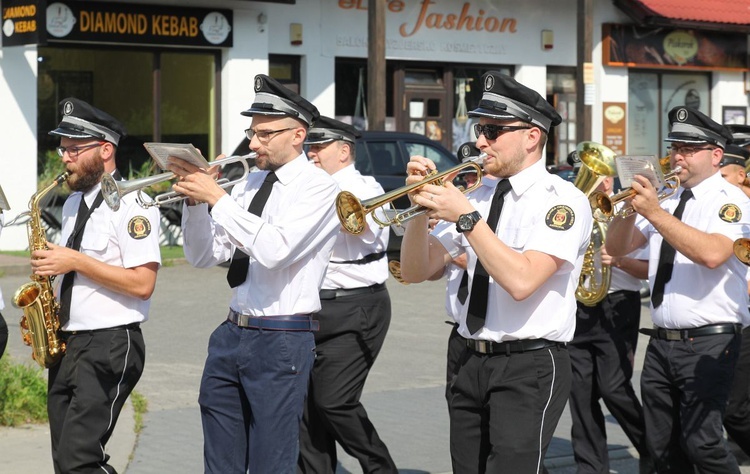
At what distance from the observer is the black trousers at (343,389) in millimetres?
6586

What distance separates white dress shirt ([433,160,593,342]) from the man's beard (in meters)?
1.92

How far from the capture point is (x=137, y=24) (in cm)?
1991

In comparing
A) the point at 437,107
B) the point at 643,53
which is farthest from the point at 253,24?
the point at 643,53

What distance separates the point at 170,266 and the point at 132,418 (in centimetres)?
887

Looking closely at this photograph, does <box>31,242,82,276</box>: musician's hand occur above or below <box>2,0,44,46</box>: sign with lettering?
below

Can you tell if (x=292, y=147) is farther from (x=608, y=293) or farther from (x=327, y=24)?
(x=327, y=24)

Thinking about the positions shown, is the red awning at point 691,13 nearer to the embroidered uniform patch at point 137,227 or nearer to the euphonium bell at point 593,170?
the euphonium bell at point 593,170

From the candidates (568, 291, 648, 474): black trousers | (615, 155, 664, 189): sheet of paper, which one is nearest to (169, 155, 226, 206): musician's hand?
(615, 155, 664, 189): sheet of paper

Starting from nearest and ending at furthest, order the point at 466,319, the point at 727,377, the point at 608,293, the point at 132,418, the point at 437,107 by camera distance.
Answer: the point at 466,319 → the point at 727,377 → the point at 608,293 → the point at 132,418 → the point at 437,107

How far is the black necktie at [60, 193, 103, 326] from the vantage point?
5777 millimetres

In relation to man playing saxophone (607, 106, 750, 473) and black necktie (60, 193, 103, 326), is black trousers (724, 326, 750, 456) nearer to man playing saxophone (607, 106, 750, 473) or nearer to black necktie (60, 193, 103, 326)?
man playing saxophone (607, 106, 750, 473)

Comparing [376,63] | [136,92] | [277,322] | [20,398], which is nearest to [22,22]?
[136,92]

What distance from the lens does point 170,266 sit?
17312mm

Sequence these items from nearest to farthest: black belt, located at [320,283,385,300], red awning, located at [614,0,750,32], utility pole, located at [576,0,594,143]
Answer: black belt, located at [320,283,385,300]
utility pole, located at [576,0,594,143]
red awning, located at [614,0,750,32]
